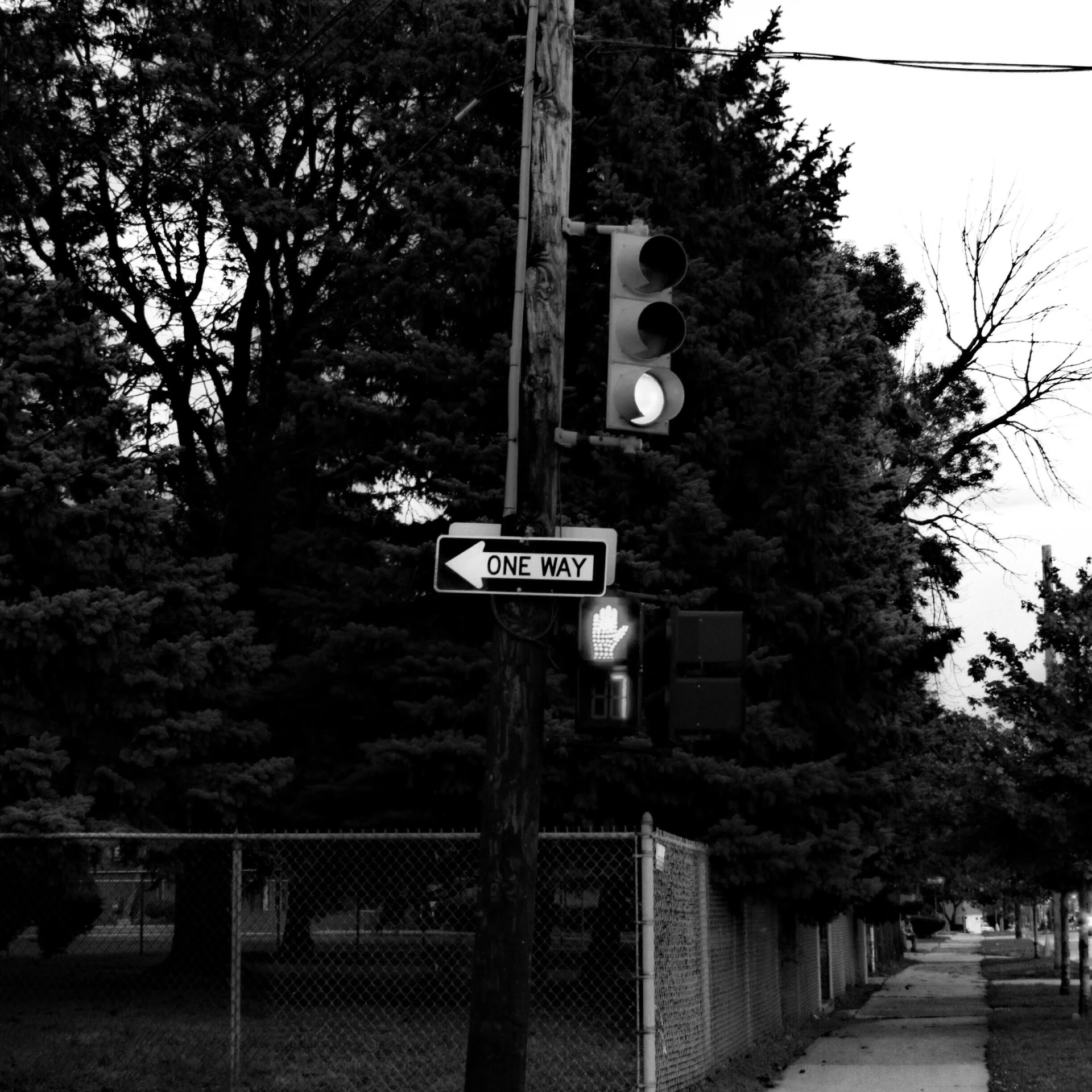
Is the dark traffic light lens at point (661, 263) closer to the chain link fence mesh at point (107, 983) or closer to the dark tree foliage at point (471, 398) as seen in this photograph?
the chain link fence mesh at point (107, 983)

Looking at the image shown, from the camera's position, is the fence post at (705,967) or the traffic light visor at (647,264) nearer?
the traffic light visor at (647,264)

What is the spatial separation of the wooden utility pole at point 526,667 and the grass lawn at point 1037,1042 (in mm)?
7091

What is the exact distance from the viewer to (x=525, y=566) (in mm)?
7527

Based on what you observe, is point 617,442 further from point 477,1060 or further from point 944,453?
point 944,453

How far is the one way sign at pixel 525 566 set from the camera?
7.48 m

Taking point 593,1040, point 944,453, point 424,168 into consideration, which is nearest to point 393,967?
point 593,1040

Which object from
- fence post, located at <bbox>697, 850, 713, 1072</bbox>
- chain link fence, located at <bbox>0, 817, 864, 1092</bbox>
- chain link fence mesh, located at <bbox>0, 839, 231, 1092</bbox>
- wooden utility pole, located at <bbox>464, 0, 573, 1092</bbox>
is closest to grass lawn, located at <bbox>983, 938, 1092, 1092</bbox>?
fence post, located at <bbox>697, 850, 713, 1072</bbox>

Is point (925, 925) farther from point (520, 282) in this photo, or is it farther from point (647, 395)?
point (647, 395)

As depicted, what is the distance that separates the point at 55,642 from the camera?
13.5 metres

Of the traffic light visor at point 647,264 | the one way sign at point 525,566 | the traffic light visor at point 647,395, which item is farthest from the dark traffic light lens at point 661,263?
the one way sign at point 525,566

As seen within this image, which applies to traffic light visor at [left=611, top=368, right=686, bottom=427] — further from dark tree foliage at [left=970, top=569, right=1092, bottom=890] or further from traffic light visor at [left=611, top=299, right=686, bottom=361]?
dark tree foliage at [left=970, top=569, right=1092, bottom=890]

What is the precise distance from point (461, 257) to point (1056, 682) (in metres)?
9.73

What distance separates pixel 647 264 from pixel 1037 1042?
1309 centimetres

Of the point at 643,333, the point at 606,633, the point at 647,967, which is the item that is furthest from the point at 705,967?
the point at 643,333
